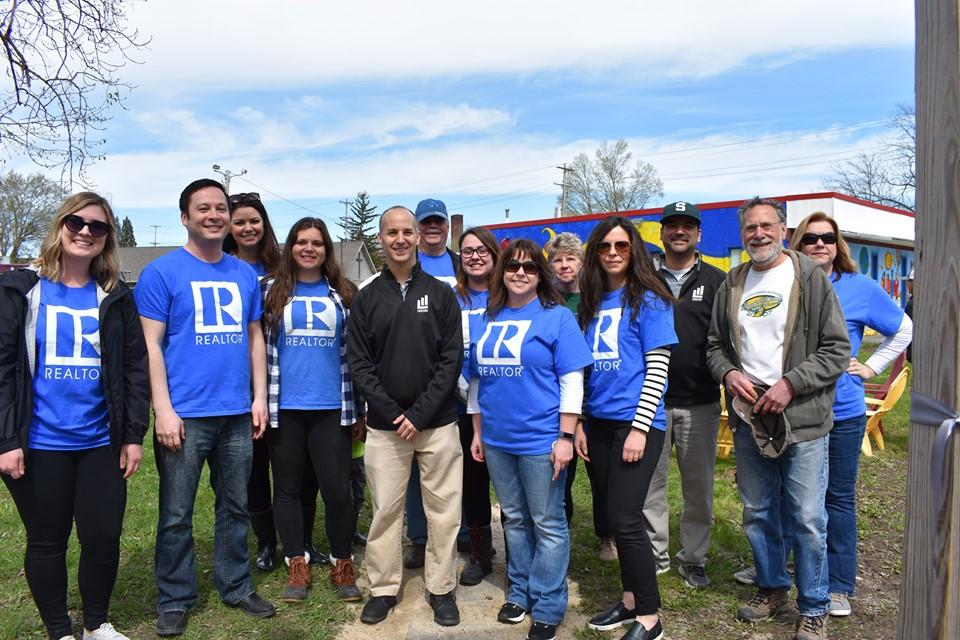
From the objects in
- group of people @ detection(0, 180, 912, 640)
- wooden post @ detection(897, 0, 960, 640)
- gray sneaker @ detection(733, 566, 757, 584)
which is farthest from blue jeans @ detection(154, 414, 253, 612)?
wooden post @ detection(897, 0, 960, 640)

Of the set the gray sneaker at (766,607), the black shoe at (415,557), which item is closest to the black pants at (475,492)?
the black shoe at (415,557)

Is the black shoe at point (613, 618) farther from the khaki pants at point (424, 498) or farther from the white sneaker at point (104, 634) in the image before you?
the white sneaker at point (104, 634)

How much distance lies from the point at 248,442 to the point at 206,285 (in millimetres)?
903

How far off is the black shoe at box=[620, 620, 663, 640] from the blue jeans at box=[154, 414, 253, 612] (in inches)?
84.1

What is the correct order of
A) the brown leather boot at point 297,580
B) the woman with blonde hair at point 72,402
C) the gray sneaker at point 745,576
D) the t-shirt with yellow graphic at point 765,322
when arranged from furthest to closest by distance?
the gray sneaker at point 745,576
the brown leather boot at point 297,580
the t-shirt with yellow graphic at point 765,322
the woman with blonde hair at point 72,402

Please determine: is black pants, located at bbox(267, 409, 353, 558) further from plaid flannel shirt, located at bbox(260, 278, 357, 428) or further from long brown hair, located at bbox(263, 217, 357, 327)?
long brown hair, located at bbox(263, 217, 357, 327)

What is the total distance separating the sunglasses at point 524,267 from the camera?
3553 millimetres

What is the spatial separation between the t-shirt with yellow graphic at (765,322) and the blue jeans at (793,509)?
A: 1.16 ft

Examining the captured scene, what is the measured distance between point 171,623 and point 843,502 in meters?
3.77

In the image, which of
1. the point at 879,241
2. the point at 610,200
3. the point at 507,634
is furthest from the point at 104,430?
the point at 610,200

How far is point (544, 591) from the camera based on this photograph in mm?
3514

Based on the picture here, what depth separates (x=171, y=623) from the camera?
3.54 m

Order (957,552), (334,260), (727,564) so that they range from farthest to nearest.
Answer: (727,564) → (334,260) → (957,552)

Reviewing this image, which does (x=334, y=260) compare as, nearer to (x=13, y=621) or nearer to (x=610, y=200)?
(x=13, y=621)
